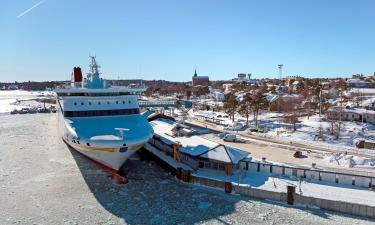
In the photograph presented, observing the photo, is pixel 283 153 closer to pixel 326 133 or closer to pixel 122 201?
pixel 326 133

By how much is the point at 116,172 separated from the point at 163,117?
20.6 metres

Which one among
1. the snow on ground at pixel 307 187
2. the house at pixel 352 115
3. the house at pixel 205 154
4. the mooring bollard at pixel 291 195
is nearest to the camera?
the snow on ground at pixel 307 187

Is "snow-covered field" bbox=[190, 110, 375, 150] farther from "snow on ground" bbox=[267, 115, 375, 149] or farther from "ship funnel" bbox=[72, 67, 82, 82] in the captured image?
"ship funnel" bbox=[72, 67, 82, 82]

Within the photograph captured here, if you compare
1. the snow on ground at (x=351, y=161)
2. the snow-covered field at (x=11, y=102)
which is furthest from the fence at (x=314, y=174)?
the snow-covered field at (x=11, y=102)

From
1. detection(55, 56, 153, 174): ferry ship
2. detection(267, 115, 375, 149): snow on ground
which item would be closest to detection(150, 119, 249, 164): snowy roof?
detection(55, 56, 153, 174): ferry ship

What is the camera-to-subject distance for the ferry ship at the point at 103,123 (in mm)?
20812

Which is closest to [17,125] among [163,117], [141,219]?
[163,117]

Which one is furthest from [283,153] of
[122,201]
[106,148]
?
[106,148]

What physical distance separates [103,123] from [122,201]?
24.6 ft

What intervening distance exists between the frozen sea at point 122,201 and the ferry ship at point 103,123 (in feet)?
7.43

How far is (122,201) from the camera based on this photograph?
19.4 metres

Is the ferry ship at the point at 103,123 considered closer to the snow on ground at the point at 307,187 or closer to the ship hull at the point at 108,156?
the ship hull at the point at 108,156

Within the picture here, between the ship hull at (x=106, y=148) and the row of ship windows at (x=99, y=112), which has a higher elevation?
the row of ship windows at (x=99, y=112)

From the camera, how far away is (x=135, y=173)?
24.5 m
